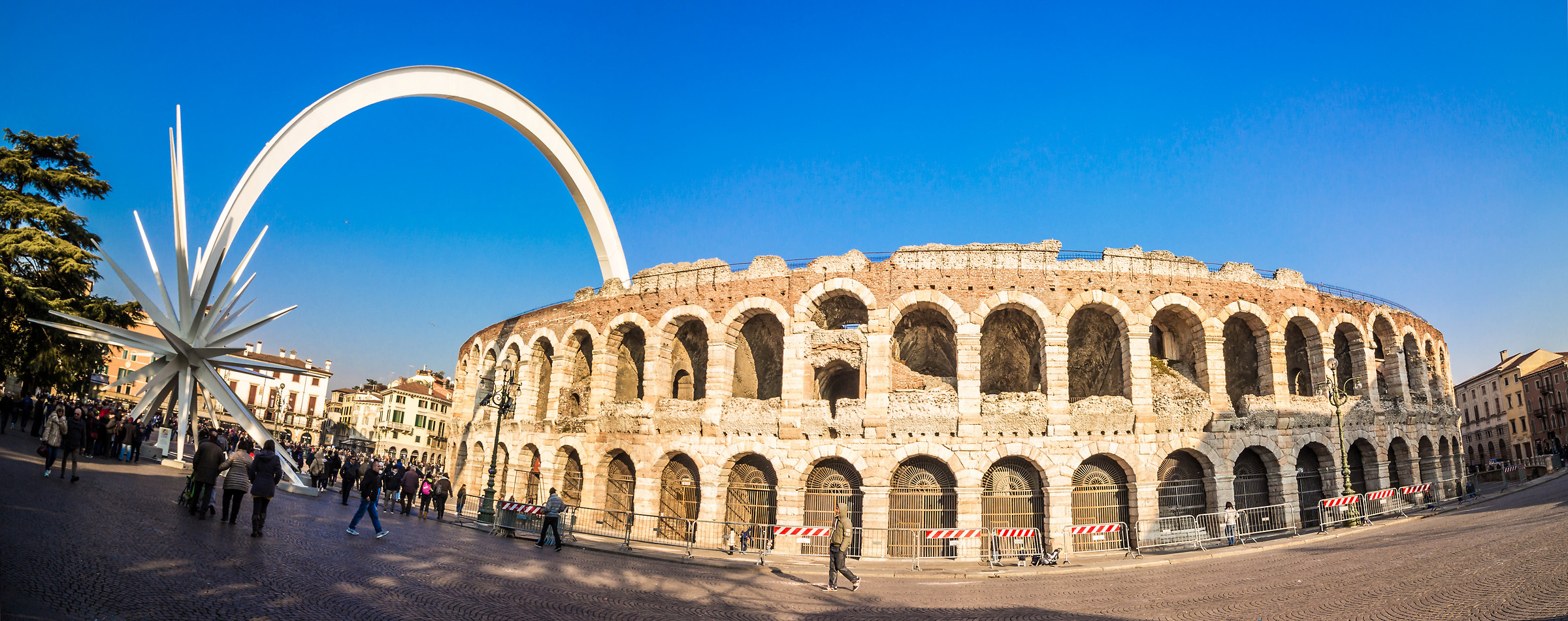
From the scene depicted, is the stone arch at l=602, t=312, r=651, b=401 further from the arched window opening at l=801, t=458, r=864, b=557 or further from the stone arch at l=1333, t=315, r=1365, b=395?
the stone arch at l=1333, t=315, r=1365, b=395

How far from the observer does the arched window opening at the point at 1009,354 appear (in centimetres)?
2720

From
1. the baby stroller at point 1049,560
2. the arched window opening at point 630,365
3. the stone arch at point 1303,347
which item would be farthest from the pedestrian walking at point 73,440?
the stone arch at point 1303,347

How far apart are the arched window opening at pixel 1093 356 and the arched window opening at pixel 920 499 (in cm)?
644

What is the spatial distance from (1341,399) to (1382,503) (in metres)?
3.61

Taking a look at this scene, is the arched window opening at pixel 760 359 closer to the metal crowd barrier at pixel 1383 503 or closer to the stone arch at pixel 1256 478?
the stone arch at pixel 1256 478

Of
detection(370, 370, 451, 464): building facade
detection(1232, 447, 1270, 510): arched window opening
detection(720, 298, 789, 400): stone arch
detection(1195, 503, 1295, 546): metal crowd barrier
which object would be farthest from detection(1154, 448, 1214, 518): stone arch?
detection(370, 370, 451, 464): building facade

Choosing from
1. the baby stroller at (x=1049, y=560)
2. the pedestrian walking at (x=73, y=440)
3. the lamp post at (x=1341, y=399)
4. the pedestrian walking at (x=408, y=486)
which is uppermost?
the lamp post at (x=1341, y=399)

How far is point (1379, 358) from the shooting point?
31094 millimetres

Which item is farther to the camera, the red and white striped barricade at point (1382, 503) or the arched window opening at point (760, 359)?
the arched window opening at point (760, 359)

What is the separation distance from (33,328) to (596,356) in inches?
792

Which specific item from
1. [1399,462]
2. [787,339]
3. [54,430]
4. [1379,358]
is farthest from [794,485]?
[1379,358]

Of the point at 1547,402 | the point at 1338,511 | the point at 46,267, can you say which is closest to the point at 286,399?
the point at 46,267

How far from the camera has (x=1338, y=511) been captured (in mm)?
22656

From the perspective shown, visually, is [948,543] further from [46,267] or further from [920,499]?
[46,267]
